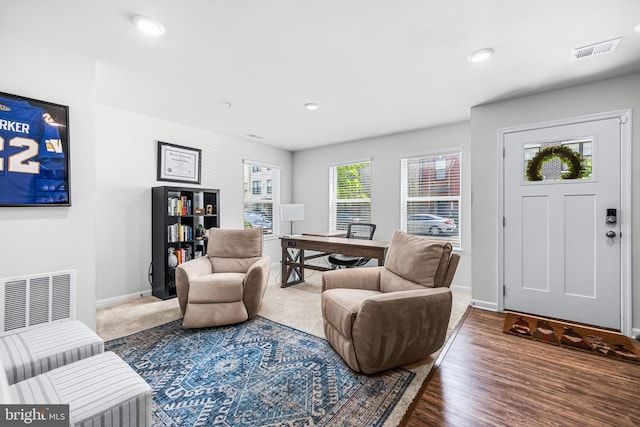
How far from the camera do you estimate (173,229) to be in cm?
373

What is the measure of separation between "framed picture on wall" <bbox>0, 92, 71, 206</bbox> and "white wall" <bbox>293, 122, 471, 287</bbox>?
158 inches

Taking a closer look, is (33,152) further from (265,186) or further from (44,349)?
(265,186)

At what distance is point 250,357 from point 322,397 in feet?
2.42

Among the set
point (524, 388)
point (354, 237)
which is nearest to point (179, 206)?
point (354, 237)

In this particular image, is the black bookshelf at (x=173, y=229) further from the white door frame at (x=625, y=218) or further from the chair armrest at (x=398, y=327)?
the white door frame at (x=625, y=218)

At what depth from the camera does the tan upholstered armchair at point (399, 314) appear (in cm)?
188

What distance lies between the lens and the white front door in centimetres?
271

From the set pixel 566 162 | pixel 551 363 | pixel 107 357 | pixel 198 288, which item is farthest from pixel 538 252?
pixel 107 357

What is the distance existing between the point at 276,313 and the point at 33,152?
8.24 feet

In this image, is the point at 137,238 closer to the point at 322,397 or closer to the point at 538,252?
the point at 322,397

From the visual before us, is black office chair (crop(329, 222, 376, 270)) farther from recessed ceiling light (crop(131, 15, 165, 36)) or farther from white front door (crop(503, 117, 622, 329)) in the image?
recessed ceiling light (crop(131, 15, 165, 36))

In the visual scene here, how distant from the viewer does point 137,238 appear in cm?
374

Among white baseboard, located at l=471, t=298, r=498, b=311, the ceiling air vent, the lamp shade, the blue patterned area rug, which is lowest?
the blue patterned area rug

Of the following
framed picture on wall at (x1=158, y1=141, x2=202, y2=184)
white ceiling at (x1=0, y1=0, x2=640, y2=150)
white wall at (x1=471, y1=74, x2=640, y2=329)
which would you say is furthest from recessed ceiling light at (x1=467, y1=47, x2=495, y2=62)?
framed picture on wall at (x1=158, y1=141, x2=202, y2=184)
